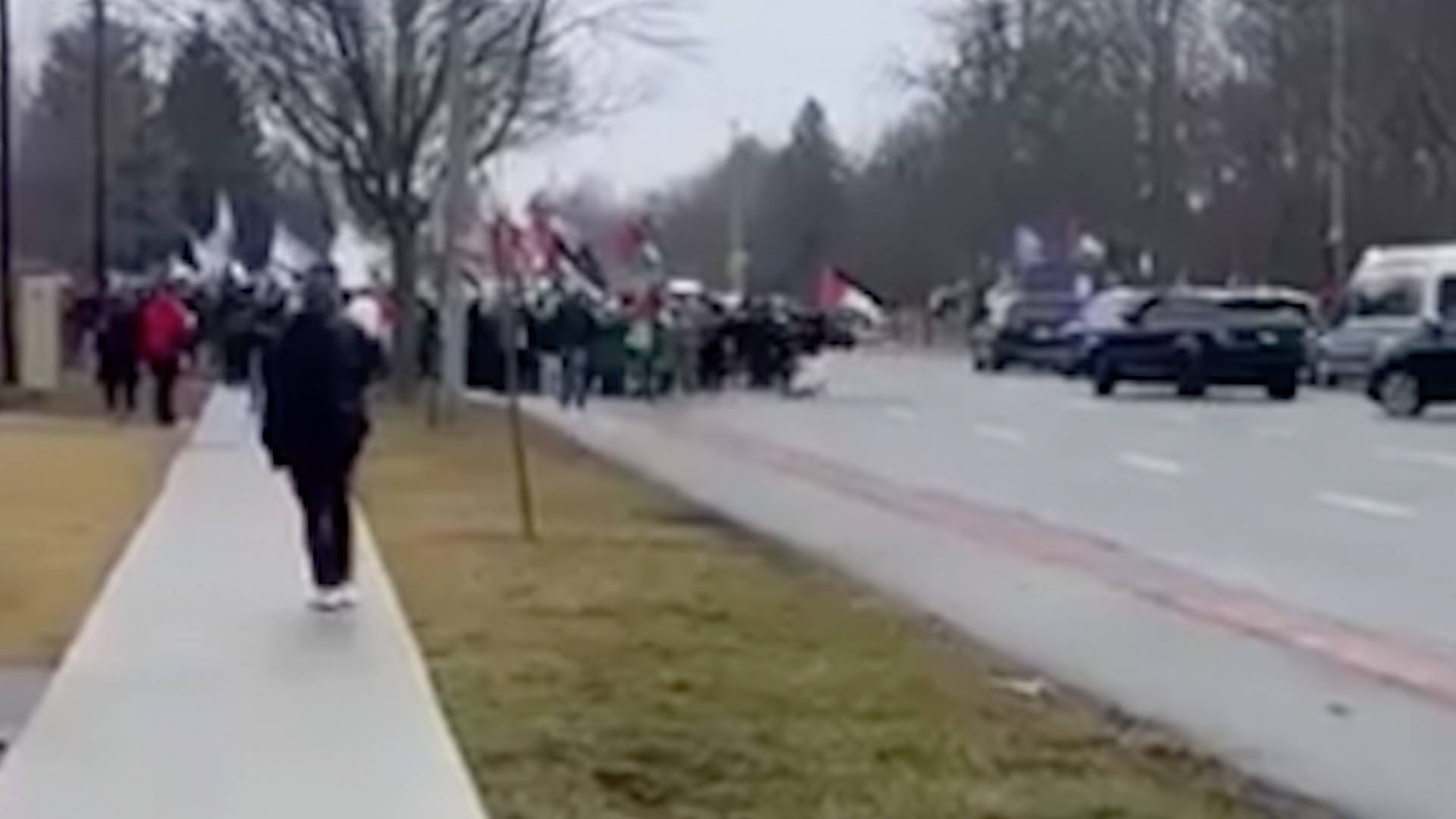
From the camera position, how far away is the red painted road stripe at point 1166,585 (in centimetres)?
1667

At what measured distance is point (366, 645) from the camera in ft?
55.0

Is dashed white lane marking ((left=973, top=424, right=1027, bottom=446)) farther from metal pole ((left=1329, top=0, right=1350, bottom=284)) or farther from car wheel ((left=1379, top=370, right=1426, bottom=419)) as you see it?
metal pole ((left=1329, top=0, right=1350, bottom=284))

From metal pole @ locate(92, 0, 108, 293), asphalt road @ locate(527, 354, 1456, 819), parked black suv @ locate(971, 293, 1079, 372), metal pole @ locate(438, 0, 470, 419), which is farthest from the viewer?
parked black suv @ locate(971, 293, 1079, 372)

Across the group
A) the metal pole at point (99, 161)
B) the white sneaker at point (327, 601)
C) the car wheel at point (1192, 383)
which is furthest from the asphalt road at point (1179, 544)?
the metal pole at point (99, 161)

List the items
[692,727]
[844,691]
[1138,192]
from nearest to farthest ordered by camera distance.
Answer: [692,727]
[844,691]
[1138,192]

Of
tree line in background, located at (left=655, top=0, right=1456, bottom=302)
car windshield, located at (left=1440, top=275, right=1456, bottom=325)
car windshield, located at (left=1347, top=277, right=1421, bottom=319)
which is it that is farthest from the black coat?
tree line in background, located at (left=655, top=0, right=1456, bottom=302)

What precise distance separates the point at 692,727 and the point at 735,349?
2018 inches

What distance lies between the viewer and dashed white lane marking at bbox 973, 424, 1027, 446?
4016 cm

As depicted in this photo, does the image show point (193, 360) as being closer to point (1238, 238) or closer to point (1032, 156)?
point (1238, 238)

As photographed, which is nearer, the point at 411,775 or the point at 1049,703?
the point at 411,775

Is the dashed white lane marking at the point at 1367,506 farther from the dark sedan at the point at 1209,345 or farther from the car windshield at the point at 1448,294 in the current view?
the dark sedan at the point at 1209,345

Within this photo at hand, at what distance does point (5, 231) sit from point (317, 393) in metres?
34.2

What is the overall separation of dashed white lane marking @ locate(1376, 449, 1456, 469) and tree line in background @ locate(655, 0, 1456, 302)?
120 feet

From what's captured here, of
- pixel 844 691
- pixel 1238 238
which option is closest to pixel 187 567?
pixel 844 691
